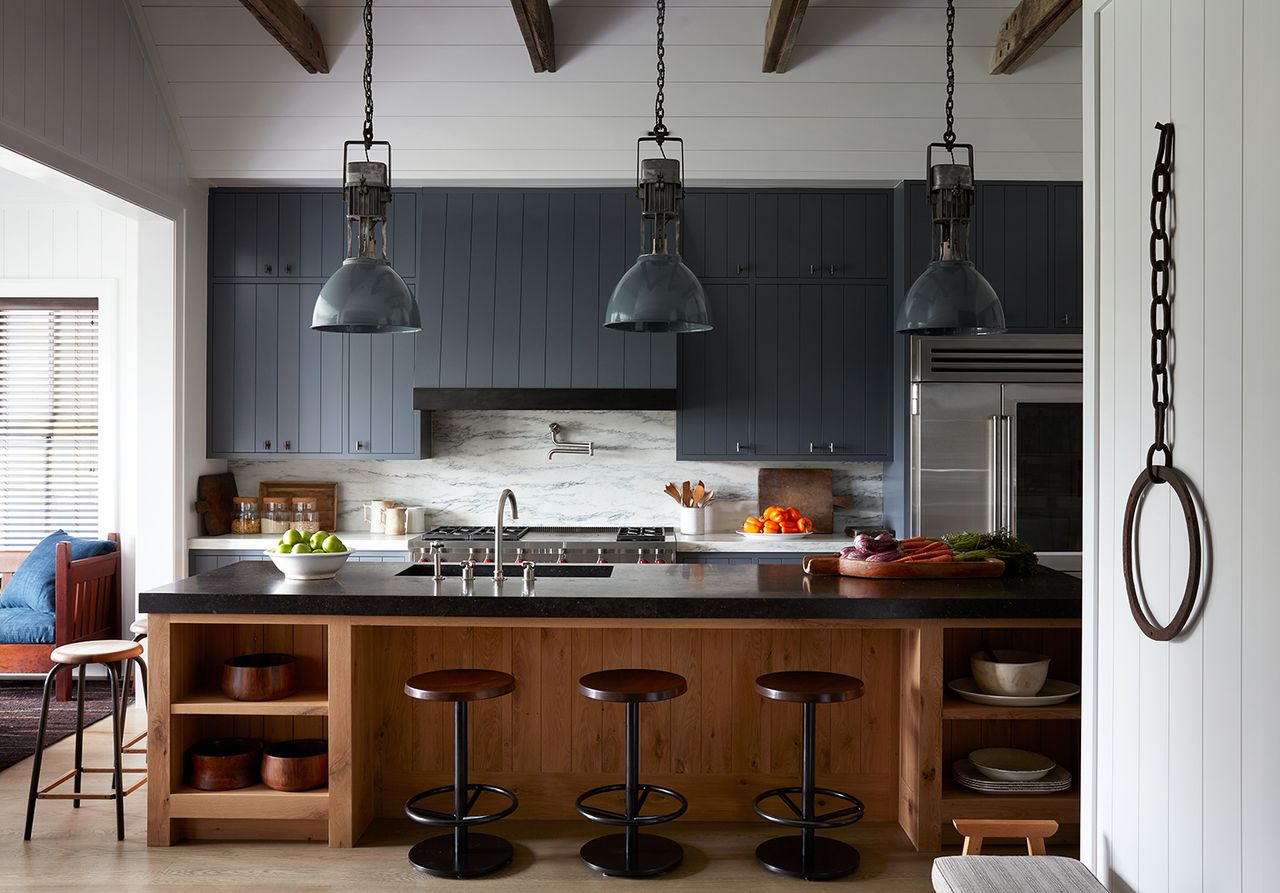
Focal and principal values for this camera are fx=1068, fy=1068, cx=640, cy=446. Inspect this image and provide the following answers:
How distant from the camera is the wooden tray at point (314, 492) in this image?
6.11 metres

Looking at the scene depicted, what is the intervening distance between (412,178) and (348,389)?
118 cm

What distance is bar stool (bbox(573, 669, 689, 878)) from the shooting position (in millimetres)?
3268

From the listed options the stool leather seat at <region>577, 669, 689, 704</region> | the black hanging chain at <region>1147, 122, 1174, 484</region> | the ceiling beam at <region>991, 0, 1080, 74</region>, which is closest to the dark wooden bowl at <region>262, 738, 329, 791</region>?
the stool leather seat at <region>577, 669, 689, 704</region>

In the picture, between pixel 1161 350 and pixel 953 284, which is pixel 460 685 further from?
pixel 1161 350

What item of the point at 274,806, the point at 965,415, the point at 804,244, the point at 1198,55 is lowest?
the point at 274,806

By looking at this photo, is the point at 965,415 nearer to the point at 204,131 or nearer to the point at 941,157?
the point at 941,157

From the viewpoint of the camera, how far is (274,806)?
11.8ft

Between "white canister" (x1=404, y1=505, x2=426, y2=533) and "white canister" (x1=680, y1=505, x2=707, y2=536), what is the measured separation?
4.89 ft

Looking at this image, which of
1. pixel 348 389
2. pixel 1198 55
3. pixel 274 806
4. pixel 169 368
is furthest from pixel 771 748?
pixel 169 368

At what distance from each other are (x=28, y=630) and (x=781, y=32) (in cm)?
491

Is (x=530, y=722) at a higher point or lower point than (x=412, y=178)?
lower

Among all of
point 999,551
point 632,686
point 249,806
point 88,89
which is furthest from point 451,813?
point 88,89

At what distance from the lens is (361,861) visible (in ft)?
11.5

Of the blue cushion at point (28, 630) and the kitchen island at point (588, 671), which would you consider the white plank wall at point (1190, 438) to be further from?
the blue cushion at point (28, 630)
